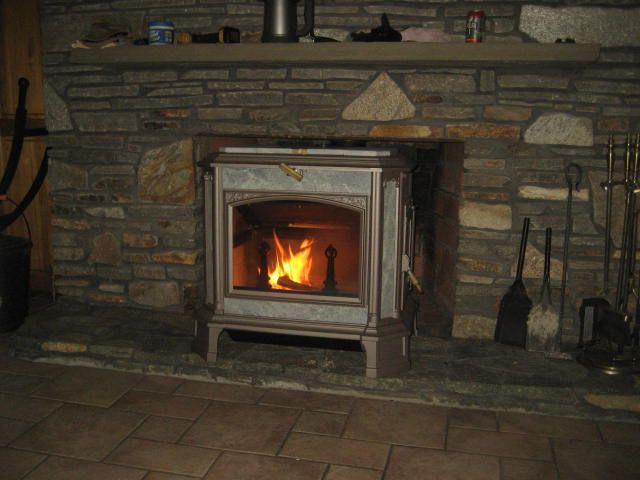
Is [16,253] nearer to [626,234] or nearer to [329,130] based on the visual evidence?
[329,130]

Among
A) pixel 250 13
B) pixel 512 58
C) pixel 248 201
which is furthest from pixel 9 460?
pixel 512 58

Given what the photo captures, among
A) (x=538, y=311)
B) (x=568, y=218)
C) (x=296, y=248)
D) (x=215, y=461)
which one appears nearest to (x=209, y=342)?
(x=296, y=248)

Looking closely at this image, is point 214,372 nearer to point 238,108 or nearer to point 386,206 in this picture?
point 386,206

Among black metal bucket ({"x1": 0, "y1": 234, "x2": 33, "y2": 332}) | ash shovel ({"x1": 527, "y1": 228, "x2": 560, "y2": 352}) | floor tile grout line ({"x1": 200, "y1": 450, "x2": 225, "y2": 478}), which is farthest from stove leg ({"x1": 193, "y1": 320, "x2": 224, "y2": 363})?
ash shovel ({"x1": 527, "y1": 228, "x2": 560, "y2": 352})

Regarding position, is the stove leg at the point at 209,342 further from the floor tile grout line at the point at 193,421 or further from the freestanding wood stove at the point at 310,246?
the floor tile grout line at the point at 193,421

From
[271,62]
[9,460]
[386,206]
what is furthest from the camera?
[271,62]

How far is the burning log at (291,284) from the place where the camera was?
2.82 metres

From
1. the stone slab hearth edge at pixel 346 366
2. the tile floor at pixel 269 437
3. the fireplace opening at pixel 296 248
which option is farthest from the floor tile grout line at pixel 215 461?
the fireplace opening at pixel 296 248

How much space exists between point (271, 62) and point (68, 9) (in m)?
1.19

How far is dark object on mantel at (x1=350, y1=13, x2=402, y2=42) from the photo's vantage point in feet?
8.87

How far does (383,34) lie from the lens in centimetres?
271

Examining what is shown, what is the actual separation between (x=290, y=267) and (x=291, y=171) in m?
0.50

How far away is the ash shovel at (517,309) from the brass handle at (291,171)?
107cm

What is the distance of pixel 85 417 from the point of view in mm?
2439
